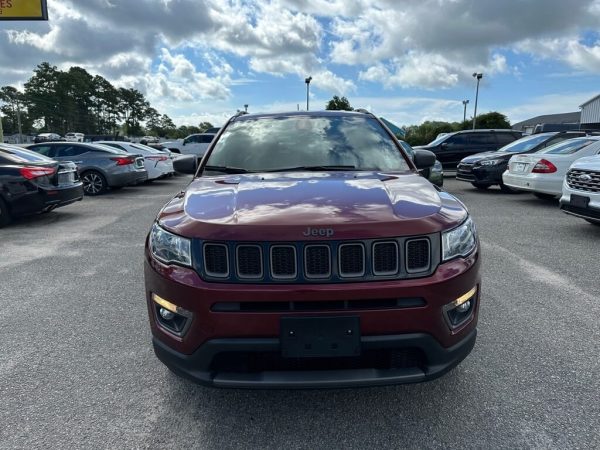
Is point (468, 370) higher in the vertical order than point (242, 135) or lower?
lower

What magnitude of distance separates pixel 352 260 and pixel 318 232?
8.1 inches

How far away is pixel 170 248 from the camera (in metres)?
2.24

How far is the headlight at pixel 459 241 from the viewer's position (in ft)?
7.16

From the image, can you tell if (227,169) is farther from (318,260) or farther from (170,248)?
(318,260)

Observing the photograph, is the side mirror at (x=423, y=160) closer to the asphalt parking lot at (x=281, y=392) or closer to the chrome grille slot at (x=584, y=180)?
the asphalt parking lot at (x=281, y=392)

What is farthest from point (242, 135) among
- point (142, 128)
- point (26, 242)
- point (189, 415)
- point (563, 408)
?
point (142, 128)

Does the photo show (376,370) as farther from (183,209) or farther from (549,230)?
(549,230)

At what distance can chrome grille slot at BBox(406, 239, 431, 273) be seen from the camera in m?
2.09

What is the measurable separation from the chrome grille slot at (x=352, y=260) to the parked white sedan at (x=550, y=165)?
338 inches

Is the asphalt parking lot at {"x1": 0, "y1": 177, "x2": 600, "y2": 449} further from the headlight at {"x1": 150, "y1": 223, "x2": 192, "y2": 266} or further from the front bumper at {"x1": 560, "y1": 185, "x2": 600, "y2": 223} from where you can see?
the front bumper at {"x1": 560, "y1": 185, "x2": 600, "y2": 223}

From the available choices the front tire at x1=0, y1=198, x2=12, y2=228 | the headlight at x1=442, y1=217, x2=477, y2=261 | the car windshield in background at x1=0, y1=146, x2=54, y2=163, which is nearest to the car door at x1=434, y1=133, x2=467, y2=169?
the car windshield in background at x1=0, y1=146, x2=54, y2=163

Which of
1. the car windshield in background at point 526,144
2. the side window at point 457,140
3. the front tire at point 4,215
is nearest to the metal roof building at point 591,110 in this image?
the side window at point 457,140

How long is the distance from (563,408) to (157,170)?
48.0 feet

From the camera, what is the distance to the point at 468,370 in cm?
284
